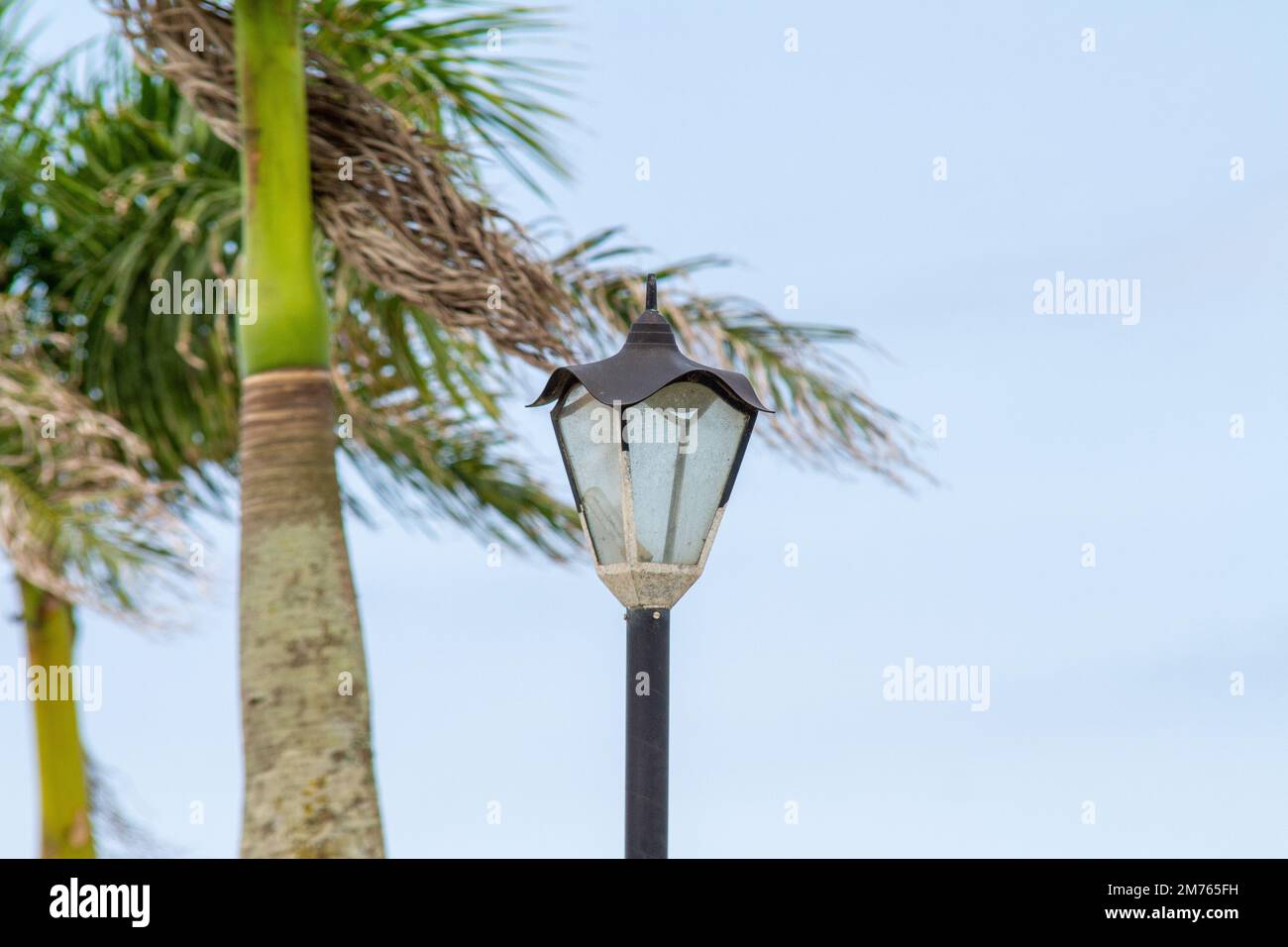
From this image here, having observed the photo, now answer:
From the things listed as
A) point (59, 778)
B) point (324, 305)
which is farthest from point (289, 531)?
point (59, 778)

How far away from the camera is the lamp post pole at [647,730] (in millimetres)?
4504

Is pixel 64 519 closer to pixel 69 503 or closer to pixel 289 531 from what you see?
pixel 69 503

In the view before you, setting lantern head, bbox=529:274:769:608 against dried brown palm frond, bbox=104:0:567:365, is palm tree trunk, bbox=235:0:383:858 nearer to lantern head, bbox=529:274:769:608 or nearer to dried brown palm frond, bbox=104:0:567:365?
dried brown palm frond, bbox=104:0:567:365

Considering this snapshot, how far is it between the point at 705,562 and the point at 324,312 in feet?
8.77

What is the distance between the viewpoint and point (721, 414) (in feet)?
15.9

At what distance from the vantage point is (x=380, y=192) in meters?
7.35

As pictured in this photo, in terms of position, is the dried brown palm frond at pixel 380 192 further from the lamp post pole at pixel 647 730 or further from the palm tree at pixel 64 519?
the lamp post pole at pixel 647 730

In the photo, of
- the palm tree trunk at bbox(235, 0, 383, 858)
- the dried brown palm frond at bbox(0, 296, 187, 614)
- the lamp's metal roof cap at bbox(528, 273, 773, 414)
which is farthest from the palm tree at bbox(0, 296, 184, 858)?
the lamp's metal roof cap at bbox(528, 273, 773, 414)

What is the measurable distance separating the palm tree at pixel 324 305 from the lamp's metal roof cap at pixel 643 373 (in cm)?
185

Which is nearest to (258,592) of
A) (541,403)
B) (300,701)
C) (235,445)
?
(300,701)

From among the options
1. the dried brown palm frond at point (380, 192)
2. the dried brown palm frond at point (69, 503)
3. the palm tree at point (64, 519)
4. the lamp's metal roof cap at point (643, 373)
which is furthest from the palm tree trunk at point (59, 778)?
the lamp's metal roof cap at point (643, 373)

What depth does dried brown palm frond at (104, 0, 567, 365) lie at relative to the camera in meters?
7.23

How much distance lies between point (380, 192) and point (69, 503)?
8.64 feet

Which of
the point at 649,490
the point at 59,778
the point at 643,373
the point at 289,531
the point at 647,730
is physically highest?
the point at 643,373
